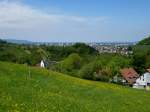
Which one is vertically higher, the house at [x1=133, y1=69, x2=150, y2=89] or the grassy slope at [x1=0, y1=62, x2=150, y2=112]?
the grassy slope at [x1=0, y1=62, x2=150, y2=112]

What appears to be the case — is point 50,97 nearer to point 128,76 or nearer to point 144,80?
point 144,80

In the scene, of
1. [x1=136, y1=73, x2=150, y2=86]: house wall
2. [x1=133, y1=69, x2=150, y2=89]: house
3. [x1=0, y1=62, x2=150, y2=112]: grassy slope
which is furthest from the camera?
[x1=136, y1=73, x2=150, y2=86]: house wall

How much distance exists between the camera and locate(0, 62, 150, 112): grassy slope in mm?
16734

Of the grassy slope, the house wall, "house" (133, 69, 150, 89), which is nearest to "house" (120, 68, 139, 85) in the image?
"house" (133, 69, 150, 89)

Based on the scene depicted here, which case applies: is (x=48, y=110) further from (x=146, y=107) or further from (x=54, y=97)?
(x=146, y=107)

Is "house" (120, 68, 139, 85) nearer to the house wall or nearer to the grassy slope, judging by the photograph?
the house wall

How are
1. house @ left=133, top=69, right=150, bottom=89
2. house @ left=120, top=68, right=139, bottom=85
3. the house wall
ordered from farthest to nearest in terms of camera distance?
1. house @ left=120, top=68, right=139, bottom=85
2. the house wall
3. house @ left=133, top=69, right=150, bottom=89

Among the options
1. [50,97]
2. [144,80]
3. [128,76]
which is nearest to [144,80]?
[144,80]

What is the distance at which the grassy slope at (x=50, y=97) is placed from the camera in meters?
16.7

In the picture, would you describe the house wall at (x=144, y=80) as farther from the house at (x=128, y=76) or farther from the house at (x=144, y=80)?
the house at (x=128, y=76)

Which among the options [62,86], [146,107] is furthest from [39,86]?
[146,107]

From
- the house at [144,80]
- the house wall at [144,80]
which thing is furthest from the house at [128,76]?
the house wall at [144,80]

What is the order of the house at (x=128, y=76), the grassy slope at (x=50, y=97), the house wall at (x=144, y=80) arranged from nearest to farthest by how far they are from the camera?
the grassy slope at (x=50, y=97) < the house wall at (x=144, y=80) < the house at (x=128, y=76)

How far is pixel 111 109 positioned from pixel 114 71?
336ft
